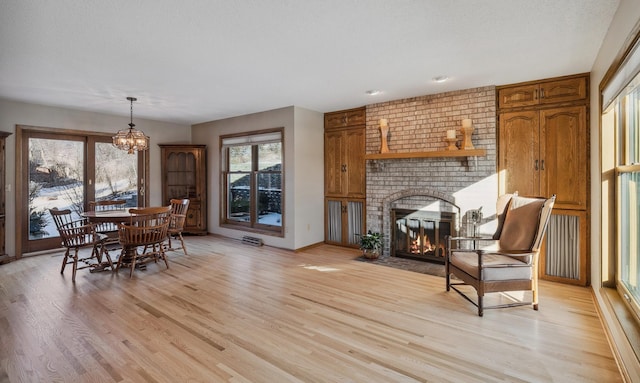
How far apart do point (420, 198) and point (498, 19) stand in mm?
2848

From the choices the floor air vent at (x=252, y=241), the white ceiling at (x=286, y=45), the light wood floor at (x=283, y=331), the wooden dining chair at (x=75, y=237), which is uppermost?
the white ceiling at (x=286, y=45)

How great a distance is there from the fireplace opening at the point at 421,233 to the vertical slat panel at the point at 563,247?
117cm

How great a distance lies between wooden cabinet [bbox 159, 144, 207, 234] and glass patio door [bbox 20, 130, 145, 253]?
703 millimetres

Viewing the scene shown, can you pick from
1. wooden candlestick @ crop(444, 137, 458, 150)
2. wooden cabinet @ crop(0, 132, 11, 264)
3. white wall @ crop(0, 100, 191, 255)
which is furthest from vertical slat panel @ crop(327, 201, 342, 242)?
wooden cabinet @ crop(0, 132, 11, 264)

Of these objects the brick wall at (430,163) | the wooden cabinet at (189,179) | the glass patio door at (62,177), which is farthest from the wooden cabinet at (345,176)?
the glass patio door at (62,177)

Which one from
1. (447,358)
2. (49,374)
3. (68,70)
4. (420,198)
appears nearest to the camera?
(49,374)

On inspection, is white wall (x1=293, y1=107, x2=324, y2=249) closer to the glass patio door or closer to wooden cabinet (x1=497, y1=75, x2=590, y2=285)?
wooden cabinet (x1=497, y1=75, x2=590, y2=285)

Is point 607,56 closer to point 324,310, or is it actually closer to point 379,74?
point 379,74

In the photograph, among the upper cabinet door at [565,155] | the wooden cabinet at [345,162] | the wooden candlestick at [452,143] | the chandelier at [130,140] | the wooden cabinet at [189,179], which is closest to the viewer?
the upper cabinet door at [565,155]

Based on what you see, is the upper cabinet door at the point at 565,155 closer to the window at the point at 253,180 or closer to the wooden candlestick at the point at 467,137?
the wooden candlestick at the point at 467,137

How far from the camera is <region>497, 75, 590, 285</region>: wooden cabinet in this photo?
380cm

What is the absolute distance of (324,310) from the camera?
3.10 meters

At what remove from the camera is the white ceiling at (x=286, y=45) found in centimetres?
236

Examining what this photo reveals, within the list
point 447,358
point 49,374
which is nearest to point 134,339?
point 49,374
